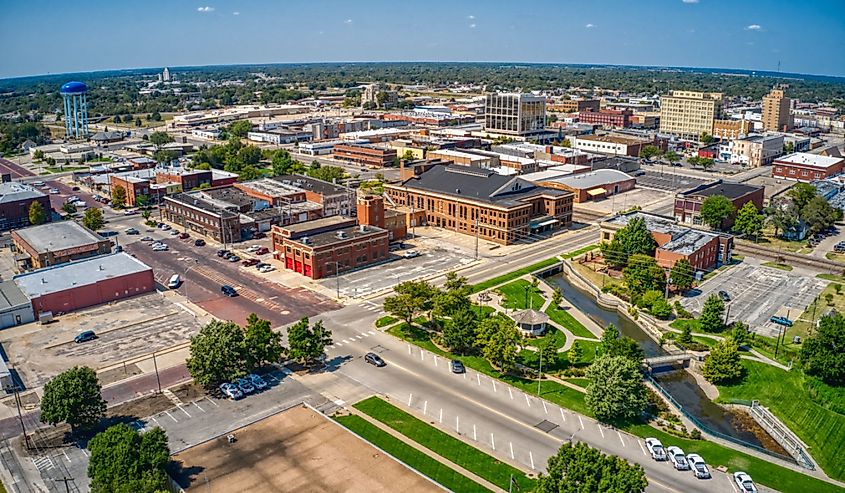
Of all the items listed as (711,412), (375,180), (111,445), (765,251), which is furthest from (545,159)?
(111,445)

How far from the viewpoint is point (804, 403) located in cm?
5688

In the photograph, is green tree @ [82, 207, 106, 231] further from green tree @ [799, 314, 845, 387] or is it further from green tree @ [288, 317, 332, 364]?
green tree @ [799, 314, 845, 387]

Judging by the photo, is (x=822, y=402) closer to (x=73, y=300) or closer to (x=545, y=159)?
(x=73, y=300)

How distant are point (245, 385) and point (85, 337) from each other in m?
22.9

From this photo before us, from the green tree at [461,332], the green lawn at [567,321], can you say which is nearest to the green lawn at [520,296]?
the green lawn at [567,321]

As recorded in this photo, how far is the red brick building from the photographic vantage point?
154 metres

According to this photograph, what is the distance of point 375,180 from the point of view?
14925cm

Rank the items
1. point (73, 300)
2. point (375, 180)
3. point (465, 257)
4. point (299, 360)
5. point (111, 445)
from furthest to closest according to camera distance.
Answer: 1. point (375, 180)
2. point (465, 257)
3. point (73, 300)
4. point (299, 360)
5. point (111, 445)

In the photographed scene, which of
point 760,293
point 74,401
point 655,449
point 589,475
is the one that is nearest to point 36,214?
point 74,401

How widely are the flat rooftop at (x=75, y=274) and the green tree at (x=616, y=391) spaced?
5765cm

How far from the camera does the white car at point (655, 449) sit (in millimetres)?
47406

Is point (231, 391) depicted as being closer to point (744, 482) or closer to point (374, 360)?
point (374, 360)

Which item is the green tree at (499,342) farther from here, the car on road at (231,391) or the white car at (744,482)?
the car on road at (231,391)

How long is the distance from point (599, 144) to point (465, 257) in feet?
343
